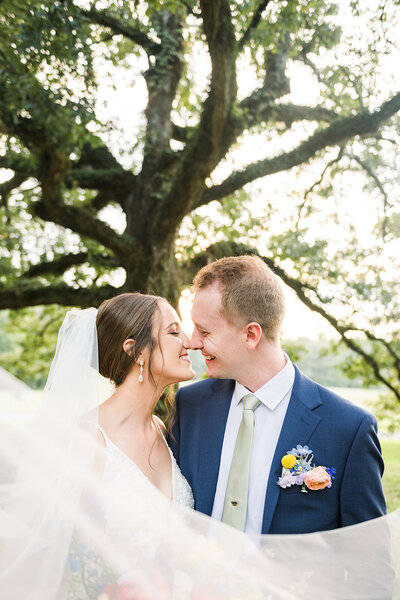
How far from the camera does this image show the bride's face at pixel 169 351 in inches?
120

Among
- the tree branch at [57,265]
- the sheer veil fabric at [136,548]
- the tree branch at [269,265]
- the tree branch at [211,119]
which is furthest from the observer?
the tree branch at [57,265]

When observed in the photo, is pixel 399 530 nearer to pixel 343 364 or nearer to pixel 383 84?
pixel 383 84

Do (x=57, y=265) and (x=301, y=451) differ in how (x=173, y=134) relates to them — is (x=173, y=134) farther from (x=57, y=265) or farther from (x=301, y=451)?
(x=301, y=451)

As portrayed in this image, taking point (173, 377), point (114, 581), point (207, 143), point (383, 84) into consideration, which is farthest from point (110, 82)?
point (114, 581)

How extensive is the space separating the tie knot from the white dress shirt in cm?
2

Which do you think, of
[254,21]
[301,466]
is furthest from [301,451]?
[254,21]

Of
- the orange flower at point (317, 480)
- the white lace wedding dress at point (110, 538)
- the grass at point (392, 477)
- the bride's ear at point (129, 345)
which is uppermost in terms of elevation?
the bride's ear at point (129, 345)

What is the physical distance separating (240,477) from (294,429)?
351 millimetres

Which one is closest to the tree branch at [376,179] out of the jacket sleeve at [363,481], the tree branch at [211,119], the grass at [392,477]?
the tree branch at [211,119]

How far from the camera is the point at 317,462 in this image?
9.12 ft

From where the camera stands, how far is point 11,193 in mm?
9188

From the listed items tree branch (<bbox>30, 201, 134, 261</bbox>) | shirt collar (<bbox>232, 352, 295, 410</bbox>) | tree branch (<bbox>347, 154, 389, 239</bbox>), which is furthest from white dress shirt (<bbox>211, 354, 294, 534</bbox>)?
tree branch (<bbox>347, 154, 389, 239</bbox>)

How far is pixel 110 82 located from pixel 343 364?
6.25 m

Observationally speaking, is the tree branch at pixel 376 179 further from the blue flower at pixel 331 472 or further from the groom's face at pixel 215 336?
the blue flower at pixel 331 472
